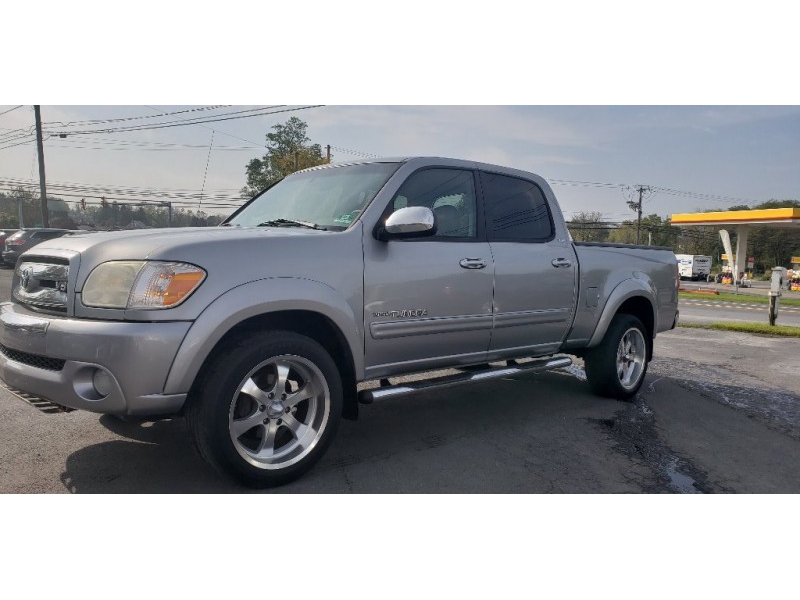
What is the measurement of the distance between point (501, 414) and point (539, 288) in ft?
3.64

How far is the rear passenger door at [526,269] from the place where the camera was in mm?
4480

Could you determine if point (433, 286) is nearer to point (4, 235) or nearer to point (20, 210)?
point (4, 235)

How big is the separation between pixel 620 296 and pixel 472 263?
202 centimetres

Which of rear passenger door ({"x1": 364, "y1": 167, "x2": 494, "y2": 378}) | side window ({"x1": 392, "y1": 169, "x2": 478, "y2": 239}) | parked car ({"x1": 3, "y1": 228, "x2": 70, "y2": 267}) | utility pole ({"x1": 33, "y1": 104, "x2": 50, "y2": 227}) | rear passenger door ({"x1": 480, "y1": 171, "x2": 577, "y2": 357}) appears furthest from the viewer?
utility pole ({"x1": 33, "y1": 104, "x2": 50, "y2": 227})

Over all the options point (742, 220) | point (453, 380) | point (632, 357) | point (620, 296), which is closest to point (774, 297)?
point (632, 357)

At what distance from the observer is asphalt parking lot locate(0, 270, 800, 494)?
11.2 feet

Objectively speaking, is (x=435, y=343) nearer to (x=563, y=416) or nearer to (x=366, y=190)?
(x=366, y=190)

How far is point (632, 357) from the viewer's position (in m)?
5.86

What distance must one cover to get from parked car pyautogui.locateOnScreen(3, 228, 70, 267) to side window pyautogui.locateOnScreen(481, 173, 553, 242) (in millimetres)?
20497

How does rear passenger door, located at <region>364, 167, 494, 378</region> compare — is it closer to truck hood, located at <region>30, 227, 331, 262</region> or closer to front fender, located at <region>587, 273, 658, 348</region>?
truck hood, located at <region>30, 227, 331, 262</region>

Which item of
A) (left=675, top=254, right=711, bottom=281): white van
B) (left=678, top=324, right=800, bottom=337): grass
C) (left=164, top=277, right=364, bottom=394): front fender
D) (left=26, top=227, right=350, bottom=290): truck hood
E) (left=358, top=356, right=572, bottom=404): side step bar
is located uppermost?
(left=26, top=227, right=350, bottom=290): truck hood

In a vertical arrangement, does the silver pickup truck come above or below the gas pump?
above

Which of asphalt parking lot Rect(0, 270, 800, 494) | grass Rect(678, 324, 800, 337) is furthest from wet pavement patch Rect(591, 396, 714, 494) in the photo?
grass Rect(678, 324, 800, 337)

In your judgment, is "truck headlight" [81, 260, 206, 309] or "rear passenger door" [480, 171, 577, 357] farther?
"rear passenger door" [480, 171, 577, 357]
